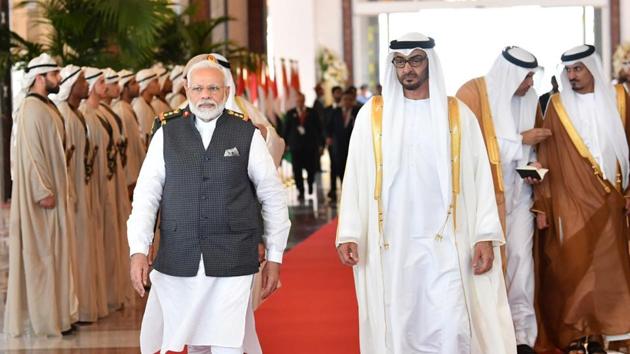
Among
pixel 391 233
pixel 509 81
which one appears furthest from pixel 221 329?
pixel 509 81

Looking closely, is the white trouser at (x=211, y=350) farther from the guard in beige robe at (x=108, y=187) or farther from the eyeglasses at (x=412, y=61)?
the guard in beige robe at (x=108, y=187)

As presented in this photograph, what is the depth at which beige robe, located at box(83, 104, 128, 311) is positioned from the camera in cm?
950

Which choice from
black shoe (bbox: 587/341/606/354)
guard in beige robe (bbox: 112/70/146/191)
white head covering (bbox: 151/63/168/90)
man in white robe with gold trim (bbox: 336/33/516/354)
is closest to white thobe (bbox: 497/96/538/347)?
black shoe (bbox: 587/341/606/354)

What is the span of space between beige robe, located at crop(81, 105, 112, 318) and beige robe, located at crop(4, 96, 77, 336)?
0.66 meters

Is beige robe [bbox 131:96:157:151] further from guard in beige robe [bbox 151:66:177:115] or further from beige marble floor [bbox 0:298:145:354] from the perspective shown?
beige marble floor [bbox 0:298:145:354]

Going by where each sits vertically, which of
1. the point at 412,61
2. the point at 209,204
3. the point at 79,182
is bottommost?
the point at 79,182

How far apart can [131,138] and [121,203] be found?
0.64m

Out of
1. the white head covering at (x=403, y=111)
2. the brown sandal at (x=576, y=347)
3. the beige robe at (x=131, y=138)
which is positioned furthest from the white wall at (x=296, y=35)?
the white head covering at (x=403, y=111)

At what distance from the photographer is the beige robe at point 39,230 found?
836cm

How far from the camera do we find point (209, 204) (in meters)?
5.35

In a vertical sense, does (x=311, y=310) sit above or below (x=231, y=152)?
below

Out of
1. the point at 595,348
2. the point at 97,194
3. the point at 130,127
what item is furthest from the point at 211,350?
the point at 130,127

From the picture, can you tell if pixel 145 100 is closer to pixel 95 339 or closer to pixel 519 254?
pixel 95 339

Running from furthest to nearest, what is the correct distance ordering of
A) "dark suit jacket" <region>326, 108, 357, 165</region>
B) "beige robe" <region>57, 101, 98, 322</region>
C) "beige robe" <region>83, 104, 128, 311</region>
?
"dark suit jacket" <region>326, 108, 357, 165</region> < "beige robe" <region>83, 104, 128, 311</region> < "beige robe" <region>57, 101, 98, 322</region>
